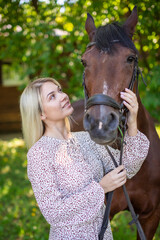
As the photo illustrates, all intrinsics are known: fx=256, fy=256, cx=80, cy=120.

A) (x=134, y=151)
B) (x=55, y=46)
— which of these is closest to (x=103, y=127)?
(x=134, y=151)

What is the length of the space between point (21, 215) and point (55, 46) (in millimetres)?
2762

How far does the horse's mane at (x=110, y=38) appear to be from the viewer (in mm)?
1677

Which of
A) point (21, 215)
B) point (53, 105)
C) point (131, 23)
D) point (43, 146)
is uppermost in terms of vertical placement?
point (131, 23)

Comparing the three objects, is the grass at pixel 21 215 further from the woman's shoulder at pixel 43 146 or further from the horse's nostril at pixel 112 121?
the horse's nostril at pixel 112 121

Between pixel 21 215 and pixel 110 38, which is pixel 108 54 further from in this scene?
pixel 21 215

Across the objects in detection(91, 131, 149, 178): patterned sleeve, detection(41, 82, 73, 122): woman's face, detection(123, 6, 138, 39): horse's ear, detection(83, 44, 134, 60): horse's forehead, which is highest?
detection(123, 6, 138, 39): horse's ear

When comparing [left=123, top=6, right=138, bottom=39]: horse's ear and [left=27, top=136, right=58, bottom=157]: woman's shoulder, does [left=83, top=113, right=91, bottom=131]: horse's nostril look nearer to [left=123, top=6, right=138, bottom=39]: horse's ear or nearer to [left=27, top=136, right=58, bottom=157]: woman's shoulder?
[left=27, top=136, right=58, bottom=157]: woman's shoulder

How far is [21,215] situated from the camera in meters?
3.90

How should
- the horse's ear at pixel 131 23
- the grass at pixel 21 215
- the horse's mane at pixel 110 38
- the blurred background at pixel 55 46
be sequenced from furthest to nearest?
the grass at pixel 21 215, the blurred background at pixel 55 46, the horse's ear at pixel 131 23, the horse's mane at pixel 110 38

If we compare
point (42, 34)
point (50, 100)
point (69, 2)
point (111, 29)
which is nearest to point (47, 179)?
point (50, 100)

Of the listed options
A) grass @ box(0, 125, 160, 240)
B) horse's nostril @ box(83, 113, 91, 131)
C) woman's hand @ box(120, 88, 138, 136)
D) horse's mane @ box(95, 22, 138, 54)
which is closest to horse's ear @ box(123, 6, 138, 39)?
horse's mane @ box(95, 22, 138, 54)

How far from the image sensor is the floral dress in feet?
4.78

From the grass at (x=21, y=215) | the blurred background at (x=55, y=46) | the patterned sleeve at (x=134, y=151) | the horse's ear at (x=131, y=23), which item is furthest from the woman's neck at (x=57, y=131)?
the grass at (x=21, y=215)

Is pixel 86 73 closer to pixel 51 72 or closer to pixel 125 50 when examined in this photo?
pixel 125 50
